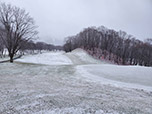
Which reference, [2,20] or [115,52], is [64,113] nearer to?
[2,20]

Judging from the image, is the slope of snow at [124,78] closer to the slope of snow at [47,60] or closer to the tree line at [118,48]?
the slope of snow at [47,60]

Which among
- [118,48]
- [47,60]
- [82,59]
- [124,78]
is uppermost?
[118,48]

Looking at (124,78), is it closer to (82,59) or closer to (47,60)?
(47,60)

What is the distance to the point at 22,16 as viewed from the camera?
1426 centimetres

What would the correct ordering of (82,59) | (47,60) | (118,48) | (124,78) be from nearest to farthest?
(124,78) < (47,60) < (82,59) < (118,48)

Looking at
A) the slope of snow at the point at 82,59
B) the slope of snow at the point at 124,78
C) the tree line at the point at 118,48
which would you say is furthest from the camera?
the tree line at the point at 118,48

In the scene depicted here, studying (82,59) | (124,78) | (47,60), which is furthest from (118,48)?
(124,78)

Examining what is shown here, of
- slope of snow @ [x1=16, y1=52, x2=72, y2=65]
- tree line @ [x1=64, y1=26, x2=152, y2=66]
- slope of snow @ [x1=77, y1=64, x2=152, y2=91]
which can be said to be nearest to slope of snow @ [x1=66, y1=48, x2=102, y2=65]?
slope of snow @ [x1=16, y1=52, x2=72, y2=65]

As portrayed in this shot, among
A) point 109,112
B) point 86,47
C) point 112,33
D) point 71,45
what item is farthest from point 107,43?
point 109,112

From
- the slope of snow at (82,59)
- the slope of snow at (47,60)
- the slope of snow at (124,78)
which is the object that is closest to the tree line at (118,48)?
the slope of snow at (82,59)

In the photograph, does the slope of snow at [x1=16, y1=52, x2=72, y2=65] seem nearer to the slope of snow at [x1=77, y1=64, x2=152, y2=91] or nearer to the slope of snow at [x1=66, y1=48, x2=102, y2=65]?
the slope of snow at [x1=66, y1=48, x2=102, y2=65]

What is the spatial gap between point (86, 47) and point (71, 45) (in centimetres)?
2224

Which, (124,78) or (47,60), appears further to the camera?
(47,60)

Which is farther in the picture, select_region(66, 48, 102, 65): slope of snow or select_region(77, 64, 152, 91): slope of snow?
select_region(66, 48, 102, 65): slope of snow
